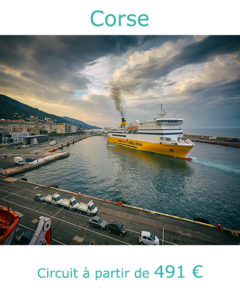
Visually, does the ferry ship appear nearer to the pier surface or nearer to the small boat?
the pier surface

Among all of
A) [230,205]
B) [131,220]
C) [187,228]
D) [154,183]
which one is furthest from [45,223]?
[230,205]

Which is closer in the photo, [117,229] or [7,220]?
[7,220]

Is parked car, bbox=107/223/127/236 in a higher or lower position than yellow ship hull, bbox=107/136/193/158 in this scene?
lower

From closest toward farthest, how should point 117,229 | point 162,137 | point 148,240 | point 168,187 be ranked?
point 148,240, point 117,229, point 168,187, point 162,137

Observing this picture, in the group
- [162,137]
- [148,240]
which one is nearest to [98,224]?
[148,240]

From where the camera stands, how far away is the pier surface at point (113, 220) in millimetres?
8398

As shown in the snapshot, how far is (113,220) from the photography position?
1033 centimetres

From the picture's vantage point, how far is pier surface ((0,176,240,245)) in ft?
27.6

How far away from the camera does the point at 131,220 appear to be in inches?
408

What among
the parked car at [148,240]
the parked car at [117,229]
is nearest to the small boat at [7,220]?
the parked car at [117,229]

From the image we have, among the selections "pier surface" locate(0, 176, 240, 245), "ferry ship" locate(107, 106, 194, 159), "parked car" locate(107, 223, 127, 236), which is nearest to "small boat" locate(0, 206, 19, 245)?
"pier surface" locate(0, 176, 240, 245)

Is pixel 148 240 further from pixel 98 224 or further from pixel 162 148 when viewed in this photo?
pixel 162 148
